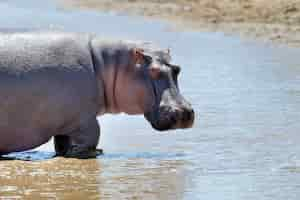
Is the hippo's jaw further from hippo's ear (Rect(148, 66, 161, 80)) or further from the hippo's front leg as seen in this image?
the hippo's front leg

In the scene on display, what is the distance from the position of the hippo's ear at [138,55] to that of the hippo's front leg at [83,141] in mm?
Result: 577

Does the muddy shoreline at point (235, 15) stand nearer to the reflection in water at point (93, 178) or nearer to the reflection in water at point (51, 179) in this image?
the reflection in water at point (93, 178)

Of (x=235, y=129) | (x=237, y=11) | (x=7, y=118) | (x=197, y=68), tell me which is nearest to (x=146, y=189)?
(x=7, y=118)

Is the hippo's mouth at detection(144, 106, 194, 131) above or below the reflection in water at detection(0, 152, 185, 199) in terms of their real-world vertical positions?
above

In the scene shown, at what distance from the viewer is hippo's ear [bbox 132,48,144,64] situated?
865 centimetres

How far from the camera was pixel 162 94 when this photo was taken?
28.1 ft

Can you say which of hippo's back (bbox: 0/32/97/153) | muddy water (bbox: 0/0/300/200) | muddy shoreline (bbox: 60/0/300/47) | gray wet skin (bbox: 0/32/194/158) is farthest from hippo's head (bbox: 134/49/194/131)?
muddy shoreline (bbox: 60/0/300/47)

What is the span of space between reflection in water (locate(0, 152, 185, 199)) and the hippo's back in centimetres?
26

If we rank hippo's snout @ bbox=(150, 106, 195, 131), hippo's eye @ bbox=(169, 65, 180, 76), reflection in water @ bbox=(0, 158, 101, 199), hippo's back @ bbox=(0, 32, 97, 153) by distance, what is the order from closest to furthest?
reflection in water @ bbox=(0, 158, 101, 199), hippo's back @ bbox=(0, 32, 97, 153), hippo's snout @ bbox=(150, 106, 195, 131), hippo's eye @ bbox=(169, 65, 180, 76)

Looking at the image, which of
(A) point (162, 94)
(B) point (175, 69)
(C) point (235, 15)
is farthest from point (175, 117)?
(C) point (235, 15)

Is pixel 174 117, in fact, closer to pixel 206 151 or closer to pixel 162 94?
pixel 162 94

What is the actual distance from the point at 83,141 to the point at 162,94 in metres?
0.70

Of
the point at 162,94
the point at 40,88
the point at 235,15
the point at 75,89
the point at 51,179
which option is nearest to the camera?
the point at 51,179

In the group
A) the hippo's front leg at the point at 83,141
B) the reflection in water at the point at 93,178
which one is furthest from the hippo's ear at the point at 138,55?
the reflection in water at the point at 93,178
